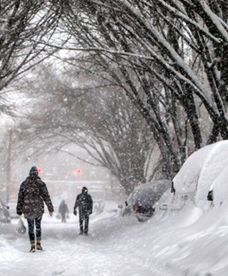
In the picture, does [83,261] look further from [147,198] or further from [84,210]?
[84,210]

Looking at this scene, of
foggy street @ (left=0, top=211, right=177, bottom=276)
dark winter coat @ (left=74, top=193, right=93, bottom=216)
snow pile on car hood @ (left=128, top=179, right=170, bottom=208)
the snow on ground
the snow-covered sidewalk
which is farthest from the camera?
dark winter coat @ (left=74, top=193, right=93, bottom=216)

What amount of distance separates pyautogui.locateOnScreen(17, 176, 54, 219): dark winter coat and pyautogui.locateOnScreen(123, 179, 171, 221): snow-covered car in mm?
3610

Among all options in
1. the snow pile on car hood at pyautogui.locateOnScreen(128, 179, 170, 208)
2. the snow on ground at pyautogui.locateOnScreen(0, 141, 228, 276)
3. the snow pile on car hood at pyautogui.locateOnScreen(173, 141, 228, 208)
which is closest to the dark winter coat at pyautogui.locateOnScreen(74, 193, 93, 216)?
the snow pile on car hood at pyautogui.locateOnScreen(128, 179, 170, 208)

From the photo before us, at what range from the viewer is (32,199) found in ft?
38.5

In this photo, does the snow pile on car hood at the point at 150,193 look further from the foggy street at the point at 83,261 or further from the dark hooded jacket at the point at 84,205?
the foggy street at the point at 83,261

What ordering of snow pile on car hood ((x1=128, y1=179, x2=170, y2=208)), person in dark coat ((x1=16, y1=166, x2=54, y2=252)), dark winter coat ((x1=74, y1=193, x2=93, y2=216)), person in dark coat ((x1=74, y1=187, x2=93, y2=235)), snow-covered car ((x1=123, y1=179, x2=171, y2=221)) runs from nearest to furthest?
person in dark coat ((x1=16, y1=166, x2=54, y2=252)) → snow-covered car ((x1=123, y1=179, x2=171, y2=221)) → snow pile on car hood ((x1=128, y1=179, x2=170, y2=208)) → person in dark coat ((x1=74, y1=187, x2=93, y2=235)) → dark winter coat ((x1=74, y1=193, x2=93, y2=216))

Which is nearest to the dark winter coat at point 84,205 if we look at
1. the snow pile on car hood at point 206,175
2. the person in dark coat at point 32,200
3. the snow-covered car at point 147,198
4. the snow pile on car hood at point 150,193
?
the snow-covered car at point 147,198

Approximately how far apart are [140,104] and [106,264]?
28.2 ft

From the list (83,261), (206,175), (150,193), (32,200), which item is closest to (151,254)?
(83,261)

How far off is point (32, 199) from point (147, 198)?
15.0ft

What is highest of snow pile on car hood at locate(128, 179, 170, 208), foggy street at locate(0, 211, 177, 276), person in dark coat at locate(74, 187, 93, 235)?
snow pile on car hood at locate(128, 179, 170, 208)

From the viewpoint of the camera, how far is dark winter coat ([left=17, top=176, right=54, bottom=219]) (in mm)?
11586

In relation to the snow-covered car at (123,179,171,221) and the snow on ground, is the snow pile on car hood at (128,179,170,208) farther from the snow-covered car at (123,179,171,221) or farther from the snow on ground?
the snow on ground

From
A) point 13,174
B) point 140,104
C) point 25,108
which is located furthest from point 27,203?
point 13,174
